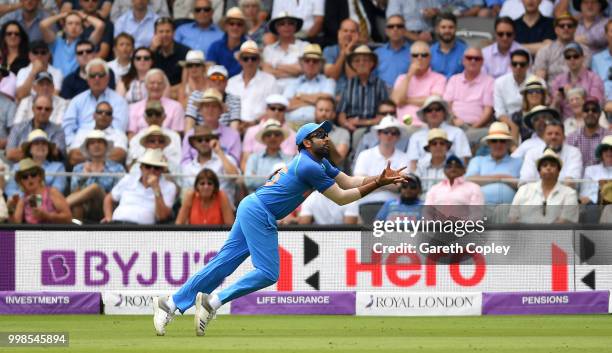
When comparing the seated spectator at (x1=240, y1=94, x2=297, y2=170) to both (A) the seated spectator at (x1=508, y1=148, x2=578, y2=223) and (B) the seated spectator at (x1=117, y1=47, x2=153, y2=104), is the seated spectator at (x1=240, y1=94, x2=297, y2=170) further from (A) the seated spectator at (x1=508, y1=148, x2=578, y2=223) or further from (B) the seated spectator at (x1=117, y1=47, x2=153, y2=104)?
(A) the seated spectator at (x1=508, y1=148, x2=578, y2=223)

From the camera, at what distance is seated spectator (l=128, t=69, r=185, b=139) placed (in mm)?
15695

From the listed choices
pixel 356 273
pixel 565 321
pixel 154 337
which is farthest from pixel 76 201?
pixel 565 321

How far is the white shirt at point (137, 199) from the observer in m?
13.9

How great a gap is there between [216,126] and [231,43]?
1681 millimetres

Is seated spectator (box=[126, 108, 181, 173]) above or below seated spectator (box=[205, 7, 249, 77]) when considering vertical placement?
below

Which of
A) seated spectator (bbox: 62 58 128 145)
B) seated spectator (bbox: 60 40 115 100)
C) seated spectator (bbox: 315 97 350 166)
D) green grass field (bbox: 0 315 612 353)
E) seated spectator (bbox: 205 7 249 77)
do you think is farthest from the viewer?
seated spectator (bbox: 60 40 115 100)

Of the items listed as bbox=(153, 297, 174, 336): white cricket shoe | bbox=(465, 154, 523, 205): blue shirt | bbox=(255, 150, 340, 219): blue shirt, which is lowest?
bbox=(153, 297, 174, 336): white cricket shoe

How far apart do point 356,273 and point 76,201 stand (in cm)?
315

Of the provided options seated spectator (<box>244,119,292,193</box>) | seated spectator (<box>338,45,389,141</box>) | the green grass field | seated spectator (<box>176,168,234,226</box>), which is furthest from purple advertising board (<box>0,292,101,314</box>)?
seated spectator (<box>338,45,389,141</box>)

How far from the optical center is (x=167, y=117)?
15.8 m

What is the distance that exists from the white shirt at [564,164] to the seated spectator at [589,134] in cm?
15

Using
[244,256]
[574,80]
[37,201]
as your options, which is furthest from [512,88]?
[244,256]

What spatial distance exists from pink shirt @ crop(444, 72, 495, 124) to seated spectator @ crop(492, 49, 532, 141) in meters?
0.12

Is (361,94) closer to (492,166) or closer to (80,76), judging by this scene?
(492,166)
